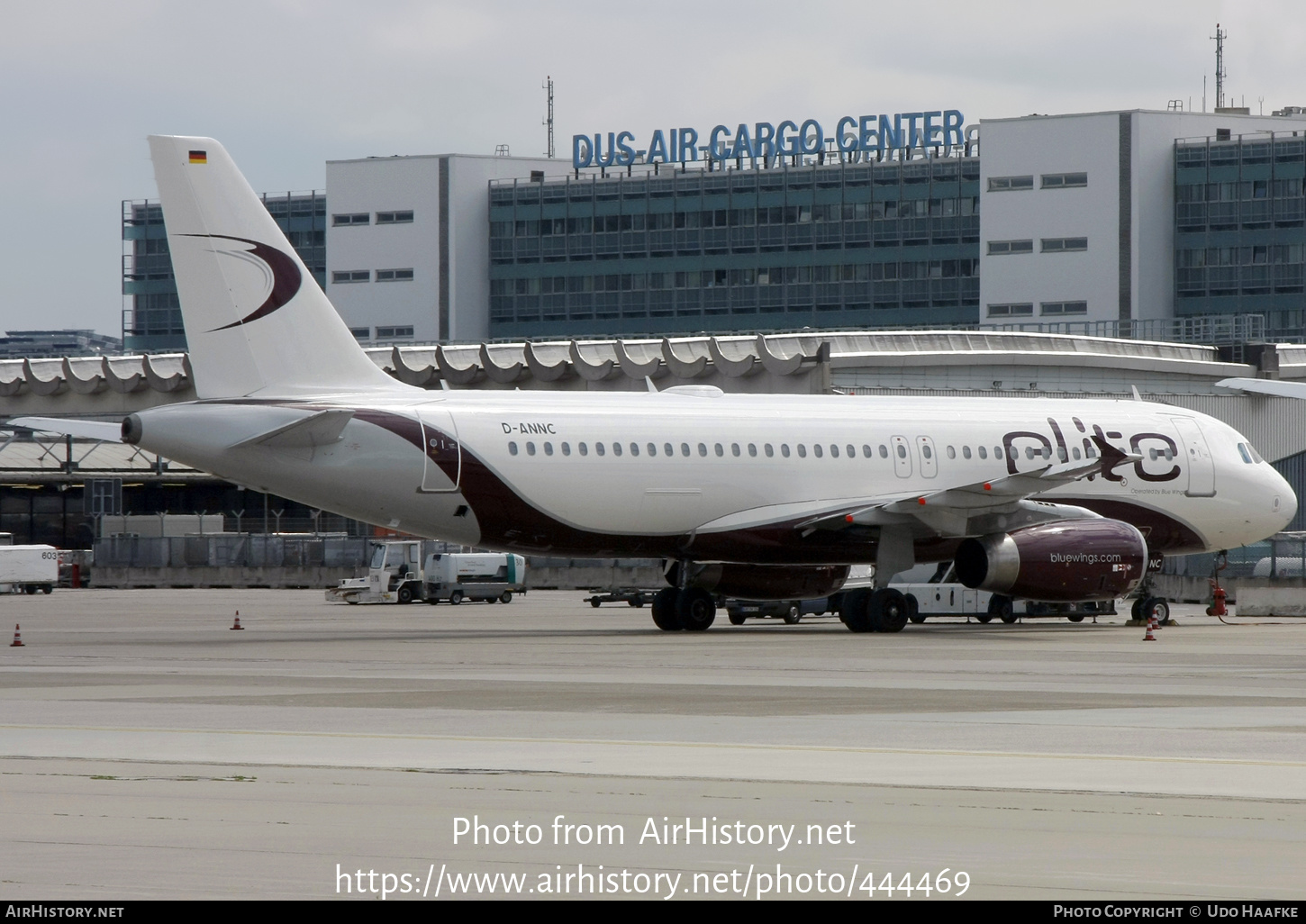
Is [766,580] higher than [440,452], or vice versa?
[440,452]

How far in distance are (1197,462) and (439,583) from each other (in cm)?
3017

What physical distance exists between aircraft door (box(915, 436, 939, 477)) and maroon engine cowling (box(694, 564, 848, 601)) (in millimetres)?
2405

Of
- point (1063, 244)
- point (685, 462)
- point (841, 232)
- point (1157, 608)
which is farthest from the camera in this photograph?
point (841, 232)

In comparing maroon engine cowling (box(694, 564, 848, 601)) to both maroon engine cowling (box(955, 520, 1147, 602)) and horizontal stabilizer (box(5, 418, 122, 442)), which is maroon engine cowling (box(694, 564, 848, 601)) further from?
horizontal stabilizer (box(5, 418, 122, 442))

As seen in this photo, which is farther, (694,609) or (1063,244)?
(1063,244)

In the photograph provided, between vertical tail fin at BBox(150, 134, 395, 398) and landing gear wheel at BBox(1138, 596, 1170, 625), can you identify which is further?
landing gear wheel at BBox(1138, 596, 1170, 625)

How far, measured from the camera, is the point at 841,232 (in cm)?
13550

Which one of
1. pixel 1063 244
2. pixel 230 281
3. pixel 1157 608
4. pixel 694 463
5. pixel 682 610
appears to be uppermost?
pixel 1063 244

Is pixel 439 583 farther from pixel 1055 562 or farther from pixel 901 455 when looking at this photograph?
pixel 1055 562

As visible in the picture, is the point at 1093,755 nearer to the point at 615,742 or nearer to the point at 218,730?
the point at 615,742

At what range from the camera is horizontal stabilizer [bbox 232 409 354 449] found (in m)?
32.8

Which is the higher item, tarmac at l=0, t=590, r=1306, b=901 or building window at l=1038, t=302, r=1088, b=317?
building window at l=1038, t=302, r=1088, b=317

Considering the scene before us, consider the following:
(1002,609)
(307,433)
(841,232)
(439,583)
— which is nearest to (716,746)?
(307,433)

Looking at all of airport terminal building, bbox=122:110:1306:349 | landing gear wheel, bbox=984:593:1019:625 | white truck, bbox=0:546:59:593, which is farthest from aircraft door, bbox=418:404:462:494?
airport terminal building, bbox=122:110:1306:349
